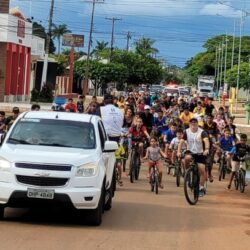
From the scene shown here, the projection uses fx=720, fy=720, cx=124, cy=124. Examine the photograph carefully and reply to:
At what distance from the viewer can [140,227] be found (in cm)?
1158

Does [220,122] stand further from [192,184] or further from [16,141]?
[16,141]

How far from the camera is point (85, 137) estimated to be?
1206 cm

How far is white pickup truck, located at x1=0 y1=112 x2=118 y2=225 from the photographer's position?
1074 cm

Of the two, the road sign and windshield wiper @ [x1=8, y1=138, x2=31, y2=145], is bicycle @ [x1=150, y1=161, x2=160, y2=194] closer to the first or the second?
windshield wiper @ [x1=8, y1=138, x2=31, y2=145]

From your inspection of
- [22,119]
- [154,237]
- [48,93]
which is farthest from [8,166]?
[48,93]

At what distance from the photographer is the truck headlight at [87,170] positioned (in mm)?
10930

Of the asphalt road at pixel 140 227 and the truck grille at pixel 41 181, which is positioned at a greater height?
the truck grille at pixel 41 181

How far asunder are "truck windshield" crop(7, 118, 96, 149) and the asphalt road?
1260 millimetres

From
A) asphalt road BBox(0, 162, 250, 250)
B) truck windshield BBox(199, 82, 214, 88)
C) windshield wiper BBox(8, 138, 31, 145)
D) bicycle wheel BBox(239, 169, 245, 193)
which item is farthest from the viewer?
truck windshield BBox(199, 82, 214, 88)

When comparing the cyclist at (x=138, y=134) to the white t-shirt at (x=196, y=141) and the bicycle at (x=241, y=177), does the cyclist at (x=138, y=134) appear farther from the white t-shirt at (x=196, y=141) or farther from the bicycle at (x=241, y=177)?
the white t-shirt at (x=196, y=141)

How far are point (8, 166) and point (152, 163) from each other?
6769 mm

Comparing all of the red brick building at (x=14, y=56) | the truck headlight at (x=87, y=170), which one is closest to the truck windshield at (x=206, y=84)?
the red brick building at (x=14, y=56)

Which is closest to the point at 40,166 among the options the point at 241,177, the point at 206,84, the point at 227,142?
the point at 241,177

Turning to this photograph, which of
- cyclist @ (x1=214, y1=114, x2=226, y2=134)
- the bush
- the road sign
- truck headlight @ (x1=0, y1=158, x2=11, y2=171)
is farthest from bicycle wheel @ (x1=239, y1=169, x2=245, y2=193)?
the road sign
